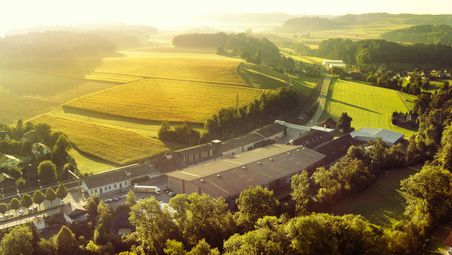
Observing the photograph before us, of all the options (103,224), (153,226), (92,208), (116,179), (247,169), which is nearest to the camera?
(153,226)

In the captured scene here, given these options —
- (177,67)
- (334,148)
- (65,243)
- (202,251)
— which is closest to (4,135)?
(65,243)

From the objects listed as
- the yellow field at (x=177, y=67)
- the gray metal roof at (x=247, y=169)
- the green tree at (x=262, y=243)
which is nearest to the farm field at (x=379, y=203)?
the gray metal roof at (x=247, y=169)

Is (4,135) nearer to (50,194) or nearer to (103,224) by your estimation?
(50,194)

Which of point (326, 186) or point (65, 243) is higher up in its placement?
point (326, 186)

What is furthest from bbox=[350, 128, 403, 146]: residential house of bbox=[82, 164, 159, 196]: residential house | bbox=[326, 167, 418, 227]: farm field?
bbox=[82, 164, 159, 196]: residential house

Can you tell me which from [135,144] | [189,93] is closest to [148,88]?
[189,93]

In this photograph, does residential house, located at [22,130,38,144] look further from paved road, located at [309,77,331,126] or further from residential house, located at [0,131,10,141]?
paved road, located at [309,77,331,126]
